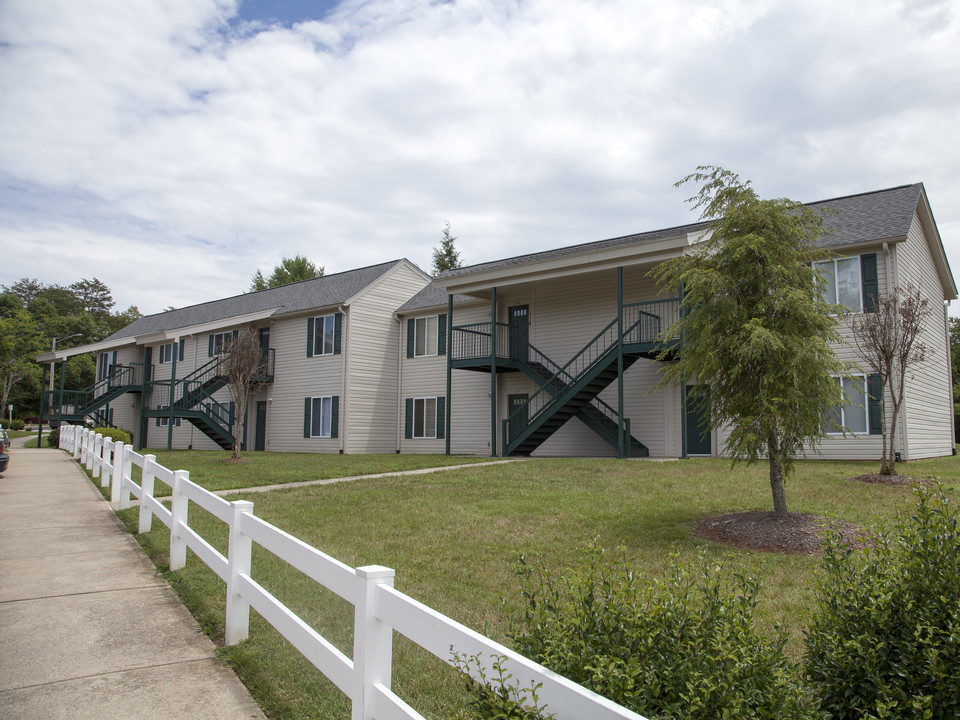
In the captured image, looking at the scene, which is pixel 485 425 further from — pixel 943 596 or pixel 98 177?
pixel 943 596

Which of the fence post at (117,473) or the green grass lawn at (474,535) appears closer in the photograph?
the green grass lawn at (474,535)

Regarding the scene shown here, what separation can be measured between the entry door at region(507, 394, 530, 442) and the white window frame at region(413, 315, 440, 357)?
4.16 m

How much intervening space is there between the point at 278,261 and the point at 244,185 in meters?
37.5

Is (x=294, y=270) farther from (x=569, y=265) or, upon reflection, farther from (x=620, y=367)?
(x=620, y=367)

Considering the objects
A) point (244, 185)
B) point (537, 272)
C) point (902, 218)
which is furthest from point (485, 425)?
point (902, 218)

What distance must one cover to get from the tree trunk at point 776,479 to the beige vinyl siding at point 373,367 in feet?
57.3

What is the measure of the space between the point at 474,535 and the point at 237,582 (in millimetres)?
3909

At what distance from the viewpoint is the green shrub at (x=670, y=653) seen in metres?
2.23

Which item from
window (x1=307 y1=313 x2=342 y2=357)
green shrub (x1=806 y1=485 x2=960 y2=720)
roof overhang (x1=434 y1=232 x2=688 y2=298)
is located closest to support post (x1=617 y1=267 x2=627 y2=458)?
roof overhang (x1=434 y1=232 x2=688 y2=298)

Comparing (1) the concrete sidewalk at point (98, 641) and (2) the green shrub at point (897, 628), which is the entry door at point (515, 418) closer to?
(1) the concrete sidewalk at point (98, 641)

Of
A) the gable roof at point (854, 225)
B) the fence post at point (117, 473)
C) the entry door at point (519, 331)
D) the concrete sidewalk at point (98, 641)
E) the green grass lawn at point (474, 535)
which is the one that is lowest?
the concrete sidewalk at point (98, 641)

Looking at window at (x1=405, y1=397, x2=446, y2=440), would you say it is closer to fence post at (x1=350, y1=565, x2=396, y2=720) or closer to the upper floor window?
the upper floor window

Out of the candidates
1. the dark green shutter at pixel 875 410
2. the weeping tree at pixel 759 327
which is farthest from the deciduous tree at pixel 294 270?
the weeping tree at pixel 759 327

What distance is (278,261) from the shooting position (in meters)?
56.8
